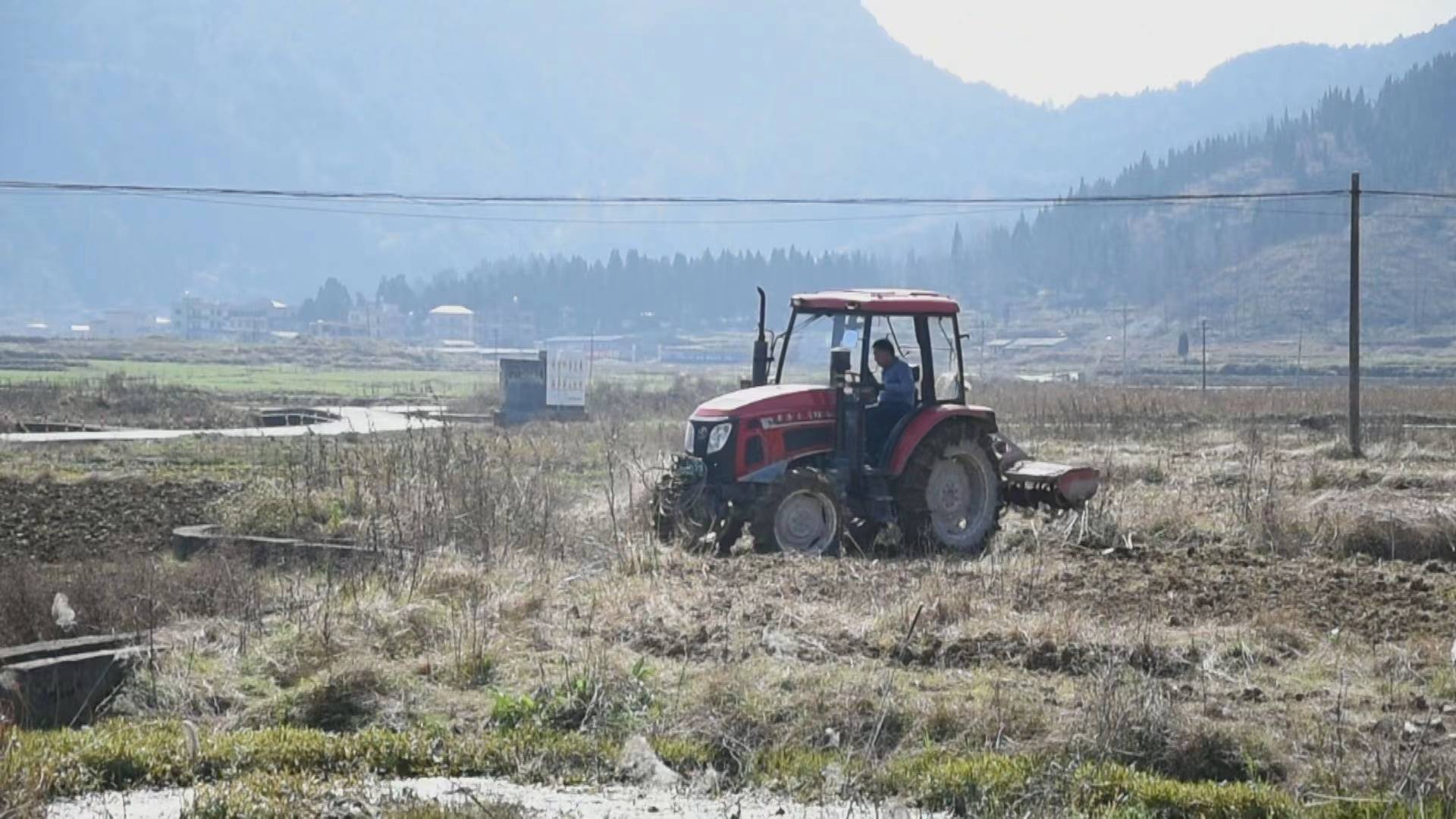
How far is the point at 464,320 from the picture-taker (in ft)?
594

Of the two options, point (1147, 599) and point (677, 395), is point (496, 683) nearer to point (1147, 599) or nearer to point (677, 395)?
point (1147, 599)

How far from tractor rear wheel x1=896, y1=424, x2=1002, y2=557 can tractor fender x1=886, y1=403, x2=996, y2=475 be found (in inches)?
3.9

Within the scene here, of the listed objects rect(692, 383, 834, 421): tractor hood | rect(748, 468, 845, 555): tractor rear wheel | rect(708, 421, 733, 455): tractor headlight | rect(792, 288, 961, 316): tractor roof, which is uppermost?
rect(792, 288, 961, 316): tractor roof

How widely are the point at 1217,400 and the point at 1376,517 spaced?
41370 millimetres

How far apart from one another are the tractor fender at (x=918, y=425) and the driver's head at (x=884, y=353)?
2.03 ft

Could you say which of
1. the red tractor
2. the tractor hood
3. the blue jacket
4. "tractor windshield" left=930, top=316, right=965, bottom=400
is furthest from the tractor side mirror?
"tractor windshield" left=930, top=316, right=965, bottom=400

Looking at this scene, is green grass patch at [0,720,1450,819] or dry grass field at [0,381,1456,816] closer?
green grass patch at [0,720,1450,819]

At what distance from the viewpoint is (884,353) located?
17312 mm

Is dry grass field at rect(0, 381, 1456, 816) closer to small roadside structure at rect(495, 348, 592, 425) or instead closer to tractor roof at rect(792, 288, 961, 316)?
tractor roof at rect(792, 288, 961, 316)

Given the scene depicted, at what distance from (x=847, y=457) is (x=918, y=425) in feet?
2.59

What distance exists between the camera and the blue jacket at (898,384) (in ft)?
57.1

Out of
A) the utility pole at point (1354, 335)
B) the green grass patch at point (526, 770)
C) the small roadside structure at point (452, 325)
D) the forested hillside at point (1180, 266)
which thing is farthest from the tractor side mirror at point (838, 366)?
the small roadside structure at point (452, 325)

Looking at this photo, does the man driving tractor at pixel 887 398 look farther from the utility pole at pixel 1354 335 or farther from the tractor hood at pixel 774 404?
the utility pole at pixel 1354 335

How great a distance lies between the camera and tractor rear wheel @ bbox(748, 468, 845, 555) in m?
16.5
